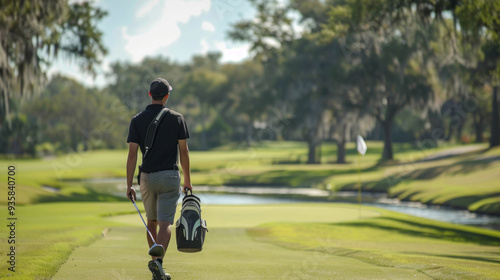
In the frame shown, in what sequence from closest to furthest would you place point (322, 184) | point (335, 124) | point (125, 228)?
point (125, 228), point (322, 184), point (335, 124)

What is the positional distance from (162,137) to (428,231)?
12.9m

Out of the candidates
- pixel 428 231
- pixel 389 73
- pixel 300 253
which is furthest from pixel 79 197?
pixel 389 73

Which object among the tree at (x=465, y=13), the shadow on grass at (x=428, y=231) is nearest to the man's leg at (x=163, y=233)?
the shadow on grass at (x=428, y=231)

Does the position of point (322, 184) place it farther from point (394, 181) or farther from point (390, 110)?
point (390, 110)

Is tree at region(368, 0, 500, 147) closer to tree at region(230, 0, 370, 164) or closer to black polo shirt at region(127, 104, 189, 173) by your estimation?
black polo shirt at region(127, 104, 189, 173)

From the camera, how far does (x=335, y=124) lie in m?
49.7

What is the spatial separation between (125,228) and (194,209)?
720cm

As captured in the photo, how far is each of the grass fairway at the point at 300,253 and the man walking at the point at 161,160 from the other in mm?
957

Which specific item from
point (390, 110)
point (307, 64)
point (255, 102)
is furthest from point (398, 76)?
point (255, 102)

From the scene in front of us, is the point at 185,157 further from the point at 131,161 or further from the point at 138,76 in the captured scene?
the point at 138,76

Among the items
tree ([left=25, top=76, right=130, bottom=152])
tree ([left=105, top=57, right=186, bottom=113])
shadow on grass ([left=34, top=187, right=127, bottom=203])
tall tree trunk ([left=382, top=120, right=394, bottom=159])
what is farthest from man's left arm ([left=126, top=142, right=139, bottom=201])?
tree ([left=105, top=57, right=186, bottom=113])

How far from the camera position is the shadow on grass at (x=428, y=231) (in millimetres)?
17023

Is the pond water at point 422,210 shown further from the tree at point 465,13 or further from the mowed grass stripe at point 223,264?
the mowed grass stripe at point 223,264

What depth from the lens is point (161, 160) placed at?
6977mm
